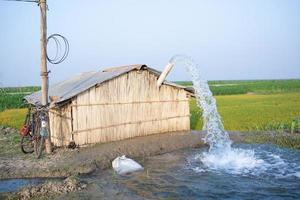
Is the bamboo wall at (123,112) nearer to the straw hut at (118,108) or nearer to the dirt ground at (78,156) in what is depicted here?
the straw hut at (118,108)

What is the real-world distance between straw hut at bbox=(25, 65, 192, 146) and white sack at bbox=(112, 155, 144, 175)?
2904 mm

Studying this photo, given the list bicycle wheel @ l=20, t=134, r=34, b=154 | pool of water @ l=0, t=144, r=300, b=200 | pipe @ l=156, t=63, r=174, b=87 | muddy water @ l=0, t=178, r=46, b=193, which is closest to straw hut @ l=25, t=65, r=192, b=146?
pipe @ l=156, t=63, r=174, b=87

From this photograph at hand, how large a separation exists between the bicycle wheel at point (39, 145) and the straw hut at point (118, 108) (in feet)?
3.58

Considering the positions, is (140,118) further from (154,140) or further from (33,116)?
(33,116)

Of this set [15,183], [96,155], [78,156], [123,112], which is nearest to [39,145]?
[78,156]

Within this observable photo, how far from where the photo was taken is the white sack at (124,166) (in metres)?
Result: 10.5

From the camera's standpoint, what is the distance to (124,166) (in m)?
10.5

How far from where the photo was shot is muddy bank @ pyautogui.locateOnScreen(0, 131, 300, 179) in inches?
402

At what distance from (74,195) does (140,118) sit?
721 centimetres

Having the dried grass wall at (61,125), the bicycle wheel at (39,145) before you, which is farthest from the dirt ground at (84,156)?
the dried grass wall at (61,125)

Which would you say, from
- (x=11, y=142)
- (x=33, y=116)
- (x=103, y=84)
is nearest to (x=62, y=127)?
(x=33, y=116)

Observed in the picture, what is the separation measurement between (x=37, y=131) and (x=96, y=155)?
2.58 metres

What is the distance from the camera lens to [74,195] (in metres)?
8.32

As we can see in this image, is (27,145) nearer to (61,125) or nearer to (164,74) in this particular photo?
(61,125)
